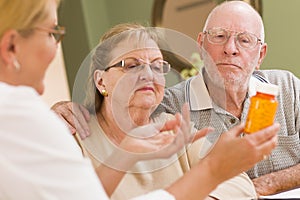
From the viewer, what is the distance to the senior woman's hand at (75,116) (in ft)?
4.35

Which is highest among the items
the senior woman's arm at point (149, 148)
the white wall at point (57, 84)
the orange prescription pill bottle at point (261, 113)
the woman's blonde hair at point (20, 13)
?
the woman's blonde hair at point (20, 13)

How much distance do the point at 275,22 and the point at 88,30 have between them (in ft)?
3.66

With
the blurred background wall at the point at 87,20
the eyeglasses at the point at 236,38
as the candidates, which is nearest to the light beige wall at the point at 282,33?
the blurred background wall at the point at 87,20

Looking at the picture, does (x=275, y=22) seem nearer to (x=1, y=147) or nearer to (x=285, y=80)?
(x=285, y=80)

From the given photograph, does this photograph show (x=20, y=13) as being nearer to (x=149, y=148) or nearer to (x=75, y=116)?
(x=149, y=148)

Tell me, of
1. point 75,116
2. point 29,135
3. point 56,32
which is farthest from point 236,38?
point 29,135

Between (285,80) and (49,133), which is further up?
(49,133)

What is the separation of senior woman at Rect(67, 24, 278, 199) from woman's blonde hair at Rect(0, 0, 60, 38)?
51 centimetres

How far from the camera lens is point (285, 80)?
1815 millimetres

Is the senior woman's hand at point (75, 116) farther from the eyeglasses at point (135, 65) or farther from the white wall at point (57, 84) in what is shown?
the white wall at point (57, 84)

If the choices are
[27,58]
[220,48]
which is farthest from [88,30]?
[27,58]

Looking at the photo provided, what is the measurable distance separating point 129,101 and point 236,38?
582 mm

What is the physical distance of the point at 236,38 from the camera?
173 cm

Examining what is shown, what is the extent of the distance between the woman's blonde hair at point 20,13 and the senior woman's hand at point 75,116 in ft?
1.87
